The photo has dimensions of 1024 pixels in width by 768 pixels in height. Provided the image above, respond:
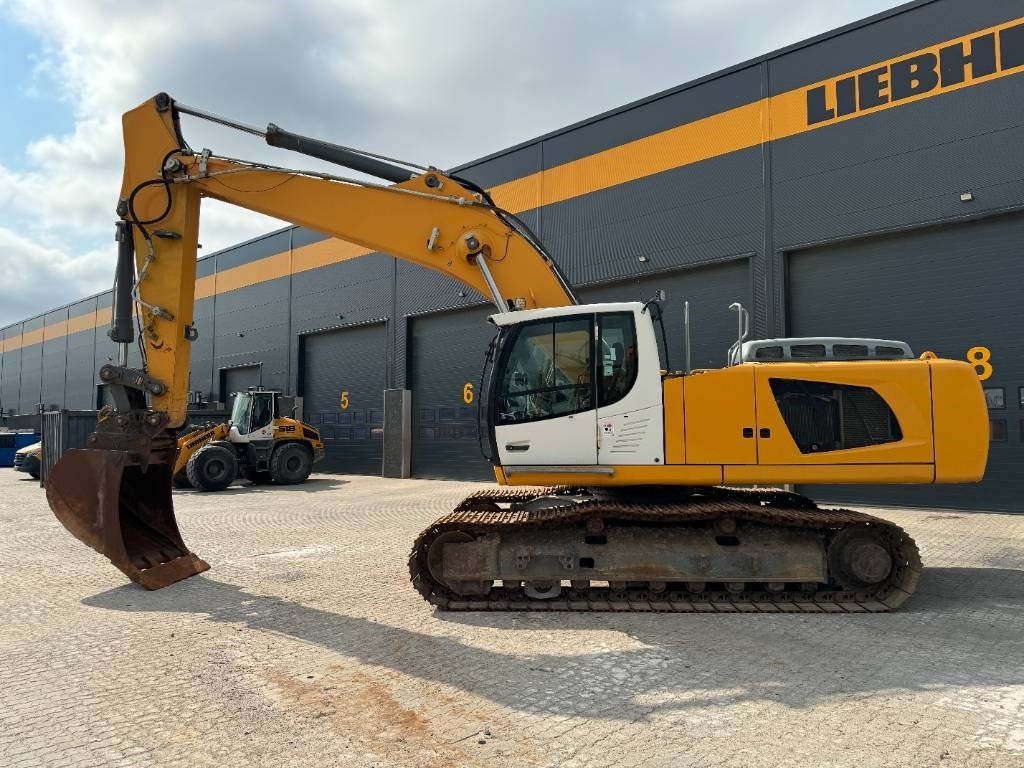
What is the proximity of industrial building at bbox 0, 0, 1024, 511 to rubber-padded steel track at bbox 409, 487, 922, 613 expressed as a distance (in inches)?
300

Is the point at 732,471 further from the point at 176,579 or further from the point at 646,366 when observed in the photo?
the point at 176,579

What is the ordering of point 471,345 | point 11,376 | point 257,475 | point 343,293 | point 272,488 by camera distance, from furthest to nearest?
point 11,376
point 343,293
point 471,345
point 257,475
point 272,488

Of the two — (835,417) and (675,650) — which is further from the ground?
(835,417)

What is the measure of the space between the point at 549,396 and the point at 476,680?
265 cm

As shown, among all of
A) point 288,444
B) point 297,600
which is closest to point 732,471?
point 297,600

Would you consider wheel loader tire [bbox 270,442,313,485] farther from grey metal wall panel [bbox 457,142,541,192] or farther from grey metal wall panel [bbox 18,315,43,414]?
grey metal wall panel [bbox 18,315,43,414]

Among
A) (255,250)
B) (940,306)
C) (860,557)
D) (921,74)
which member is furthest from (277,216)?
(255,250)

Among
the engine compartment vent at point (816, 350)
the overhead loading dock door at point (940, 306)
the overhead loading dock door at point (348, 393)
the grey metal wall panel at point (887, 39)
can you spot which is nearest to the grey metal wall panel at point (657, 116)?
the grey metal wall panel at point (887, 39)

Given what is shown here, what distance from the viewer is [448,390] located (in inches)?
816

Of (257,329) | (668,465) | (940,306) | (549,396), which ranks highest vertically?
(257,329)

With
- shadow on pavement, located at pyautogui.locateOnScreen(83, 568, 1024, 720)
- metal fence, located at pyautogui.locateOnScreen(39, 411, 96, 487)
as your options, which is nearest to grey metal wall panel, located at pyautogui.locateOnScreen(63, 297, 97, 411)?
metal fence, located at pyautogui.locateOnScreen(39, 411, 96, 487)

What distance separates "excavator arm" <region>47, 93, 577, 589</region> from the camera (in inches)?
268

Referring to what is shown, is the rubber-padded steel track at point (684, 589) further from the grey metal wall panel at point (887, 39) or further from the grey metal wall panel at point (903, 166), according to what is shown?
the grey metal wall panel at point (887, 39)

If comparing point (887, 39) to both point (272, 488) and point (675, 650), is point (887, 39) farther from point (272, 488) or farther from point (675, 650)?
point (272, 488)
